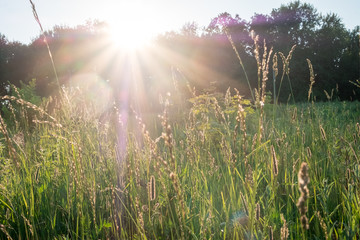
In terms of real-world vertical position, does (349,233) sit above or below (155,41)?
below

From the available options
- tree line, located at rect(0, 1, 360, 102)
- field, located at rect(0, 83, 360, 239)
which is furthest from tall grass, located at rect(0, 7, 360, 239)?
tree line, located at rect(0, 1, 360, 102)

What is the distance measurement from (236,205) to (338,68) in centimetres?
2698

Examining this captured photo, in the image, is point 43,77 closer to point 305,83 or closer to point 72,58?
point 72,58

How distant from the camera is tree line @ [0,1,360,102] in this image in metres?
22.0

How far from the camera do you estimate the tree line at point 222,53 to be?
2200 cm

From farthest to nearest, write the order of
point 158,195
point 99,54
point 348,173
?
point 99,54
point 158,195
point 348,173

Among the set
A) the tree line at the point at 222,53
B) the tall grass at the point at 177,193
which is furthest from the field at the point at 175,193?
the tree line at the point at 222,53

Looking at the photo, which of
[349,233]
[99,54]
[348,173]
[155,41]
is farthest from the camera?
[155,41]

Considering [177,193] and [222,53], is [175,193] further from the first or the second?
[222,53]

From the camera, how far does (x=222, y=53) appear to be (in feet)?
81.0

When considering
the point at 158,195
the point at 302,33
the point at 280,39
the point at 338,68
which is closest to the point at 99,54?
the point at 280,39

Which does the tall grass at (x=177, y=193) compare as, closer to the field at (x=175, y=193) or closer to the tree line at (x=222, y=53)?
the field at (x=175, y=193)

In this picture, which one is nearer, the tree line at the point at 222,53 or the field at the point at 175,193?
the field at the point at 175,193

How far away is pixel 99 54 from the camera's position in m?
23.0
